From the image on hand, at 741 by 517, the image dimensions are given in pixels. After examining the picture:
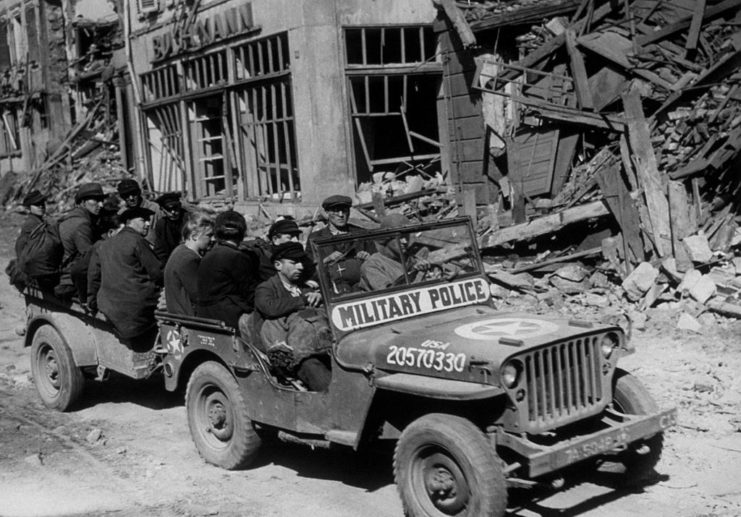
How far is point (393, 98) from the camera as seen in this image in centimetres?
1734

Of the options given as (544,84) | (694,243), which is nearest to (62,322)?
(694,243)

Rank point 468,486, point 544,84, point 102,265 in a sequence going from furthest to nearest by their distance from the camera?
point 544,84 < point 102,265 < point 468,486

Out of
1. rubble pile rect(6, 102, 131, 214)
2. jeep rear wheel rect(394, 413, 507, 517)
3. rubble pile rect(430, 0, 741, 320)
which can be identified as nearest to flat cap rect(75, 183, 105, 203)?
rubble pile rect(430, 0, 741, 320)

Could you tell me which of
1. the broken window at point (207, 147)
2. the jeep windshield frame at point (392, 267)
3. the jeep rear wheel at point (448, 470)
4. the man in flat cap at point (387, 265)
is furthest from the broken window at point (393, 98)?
the jeep rear wheel at point (448, 470)

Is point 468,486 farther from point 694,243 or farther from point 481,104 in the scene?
point 481,104

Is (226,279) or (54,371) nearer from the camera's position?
(226,279)

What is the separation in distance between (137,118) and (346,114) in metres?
Answer: 8.25

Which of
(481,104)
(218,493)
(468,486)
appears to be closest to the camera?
(468,486)

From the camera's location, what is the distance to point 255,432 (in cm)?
643

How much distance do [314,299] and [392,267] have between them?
696mm

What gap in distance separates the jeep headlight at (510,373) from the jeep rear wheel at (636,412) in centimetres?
99

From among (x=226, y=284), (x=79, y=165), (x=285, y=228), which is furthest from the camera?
(x=79, y=165)

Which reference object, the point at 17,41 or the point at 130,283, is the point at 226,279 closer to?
the point at 130,283

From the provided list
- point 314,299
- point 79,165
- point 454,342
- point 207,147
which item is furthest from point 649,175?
point 79,165
